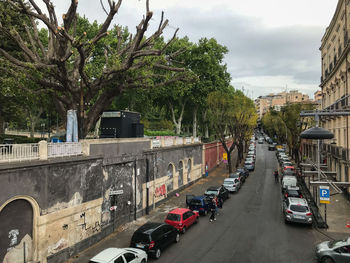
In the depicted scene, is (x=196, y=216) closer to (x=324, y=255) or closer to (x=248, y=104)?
(x=324, y=255)

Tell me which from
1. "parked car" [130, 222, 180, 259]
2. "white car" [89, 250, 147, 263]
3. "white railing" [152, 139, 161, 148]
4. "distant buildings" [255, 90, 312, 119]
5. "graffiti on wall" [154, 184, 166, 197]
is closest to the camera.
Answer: "white car" [89, 250, 147, 263]

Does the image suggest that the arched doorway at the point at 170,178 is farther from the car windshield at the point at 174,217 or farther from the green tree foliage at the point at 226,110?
the green tree foliage at the point at 226,110

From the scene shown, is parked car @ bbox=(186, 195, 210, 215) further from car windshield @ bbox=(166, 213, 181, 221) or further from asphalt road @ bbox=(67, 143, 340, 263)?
car windshield @ bbox=(166, 213, 181, 221)

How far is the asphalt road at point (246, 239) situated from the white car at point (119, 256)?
179 cm

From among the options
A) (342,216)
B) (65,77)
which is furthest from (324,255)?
(65,77)

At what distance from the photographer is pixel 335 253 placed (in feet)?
38.8

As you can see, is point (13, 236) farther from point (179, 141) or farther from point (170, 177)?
point (179, 141)

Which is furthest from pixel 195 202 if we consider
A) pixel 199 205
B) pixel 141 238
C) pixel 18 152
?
pixel 18 152

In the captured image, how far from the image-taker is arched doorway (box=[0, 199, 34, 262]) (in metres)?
10.3

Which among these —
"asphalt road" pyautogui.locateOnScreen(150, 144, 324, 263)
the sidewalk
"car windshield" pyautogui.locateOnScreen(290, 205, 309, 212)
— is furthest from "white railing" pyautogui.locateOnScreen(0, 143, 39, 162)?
"car windshield" pyautogui.locateOnScreen(290, 205, 309, 212)

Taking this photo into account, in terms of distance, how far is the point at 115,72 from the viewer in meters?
16.7

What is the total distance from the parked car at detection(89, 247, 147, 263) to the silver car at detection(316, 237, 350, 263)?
831 centimetres

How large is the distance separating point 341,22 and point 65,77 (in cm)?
2987

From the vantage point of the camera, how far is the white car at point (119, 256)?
10133mm
